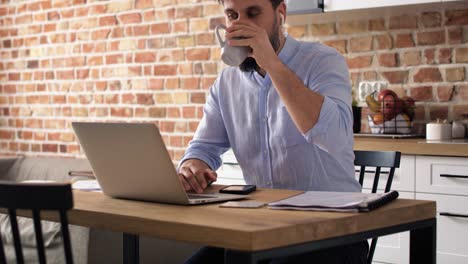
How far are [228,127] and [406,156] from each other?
1108 mm

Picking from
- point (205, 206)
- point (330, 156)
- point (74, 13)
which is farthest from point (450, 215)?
point (74, 13)

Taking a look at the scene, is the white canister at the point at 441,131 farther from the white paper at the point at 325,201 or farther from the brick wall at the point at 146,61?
the white paper at the point at 325,201

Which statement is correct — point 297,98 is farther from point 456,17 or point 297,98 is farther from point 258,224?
point 456,17

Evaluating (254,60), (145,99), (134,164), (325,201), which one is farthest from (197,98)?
(325,201)

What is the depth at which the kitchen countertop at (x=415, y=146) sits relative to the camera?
305 centimetres

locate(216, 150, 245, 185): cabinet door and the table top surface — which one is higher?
the table top surface

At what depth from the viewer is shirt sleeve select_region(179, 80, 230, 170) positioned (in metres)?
2.36

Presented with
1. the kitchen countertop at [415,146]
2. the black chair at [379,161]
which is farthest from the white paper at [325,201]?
the kitchen countertop at [415,146]

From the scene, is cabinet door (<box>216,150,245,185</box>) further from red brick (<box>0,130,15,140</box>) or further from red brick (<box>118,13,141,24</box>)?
red brick (<box>0,130,15,140</box>)

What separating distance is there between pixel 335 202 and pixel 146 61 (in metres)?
3.28

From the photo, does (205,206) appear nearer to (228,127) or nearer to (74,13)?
(228,127)

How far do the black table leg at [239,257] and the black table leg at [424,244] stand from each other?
1.85 feet

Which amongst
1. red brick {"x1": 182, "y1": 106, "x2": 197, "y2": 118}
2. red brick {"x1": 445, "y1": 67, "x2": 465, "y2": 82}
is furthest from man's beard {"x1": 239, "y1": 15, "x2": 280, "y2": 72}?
red brick {"x1": 182, "y1": 106, "x2": 197, "y2": 118}

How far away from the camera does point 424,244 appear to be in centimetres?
178
